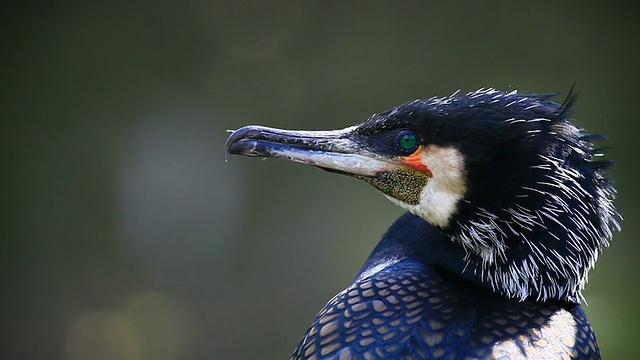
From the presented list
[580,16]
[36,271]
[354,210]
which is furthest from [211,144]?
[580,16]

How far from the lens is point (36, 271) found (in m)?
5.88

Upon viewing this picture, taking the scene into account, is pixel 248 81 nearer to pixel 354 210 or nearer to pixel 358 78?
pixel 358 78

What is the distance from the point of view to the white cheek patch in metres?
2.14

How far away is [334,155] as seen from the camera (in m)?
2.24

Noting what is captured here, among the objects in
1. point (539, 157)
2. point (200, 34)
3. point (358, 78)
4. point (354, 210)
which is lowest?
point (354, 210)

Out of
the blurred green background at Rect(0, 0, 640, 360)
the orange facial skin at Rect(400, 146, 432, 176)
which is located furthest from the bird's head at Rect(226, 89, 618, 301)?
the blurred green background at Rect(0, 0, 640, 360)

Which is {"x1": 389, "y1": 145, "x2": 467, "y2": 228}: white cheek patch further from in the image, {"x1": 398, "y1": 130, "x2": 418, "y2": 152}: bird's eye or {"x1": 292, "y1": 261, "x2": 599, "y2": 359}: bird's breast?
{"x1": 292, "y1": 261, "x2": 599, "y2": 359}: bird's breast

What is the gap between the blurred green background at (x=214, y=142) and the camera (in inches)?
223

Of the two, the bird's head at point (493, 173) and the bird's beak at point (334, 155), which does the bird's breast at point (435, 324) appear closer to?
the bird's head at point (493, 173)

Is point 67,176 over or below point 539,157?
over

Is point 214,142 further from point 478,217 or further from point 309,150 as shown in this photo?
point 478,217

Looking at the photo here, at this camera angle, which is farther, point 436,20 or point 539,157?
point 436,20

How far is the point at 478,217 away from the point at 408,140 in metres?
0.28

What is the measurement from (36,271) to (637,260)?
4306 mm
